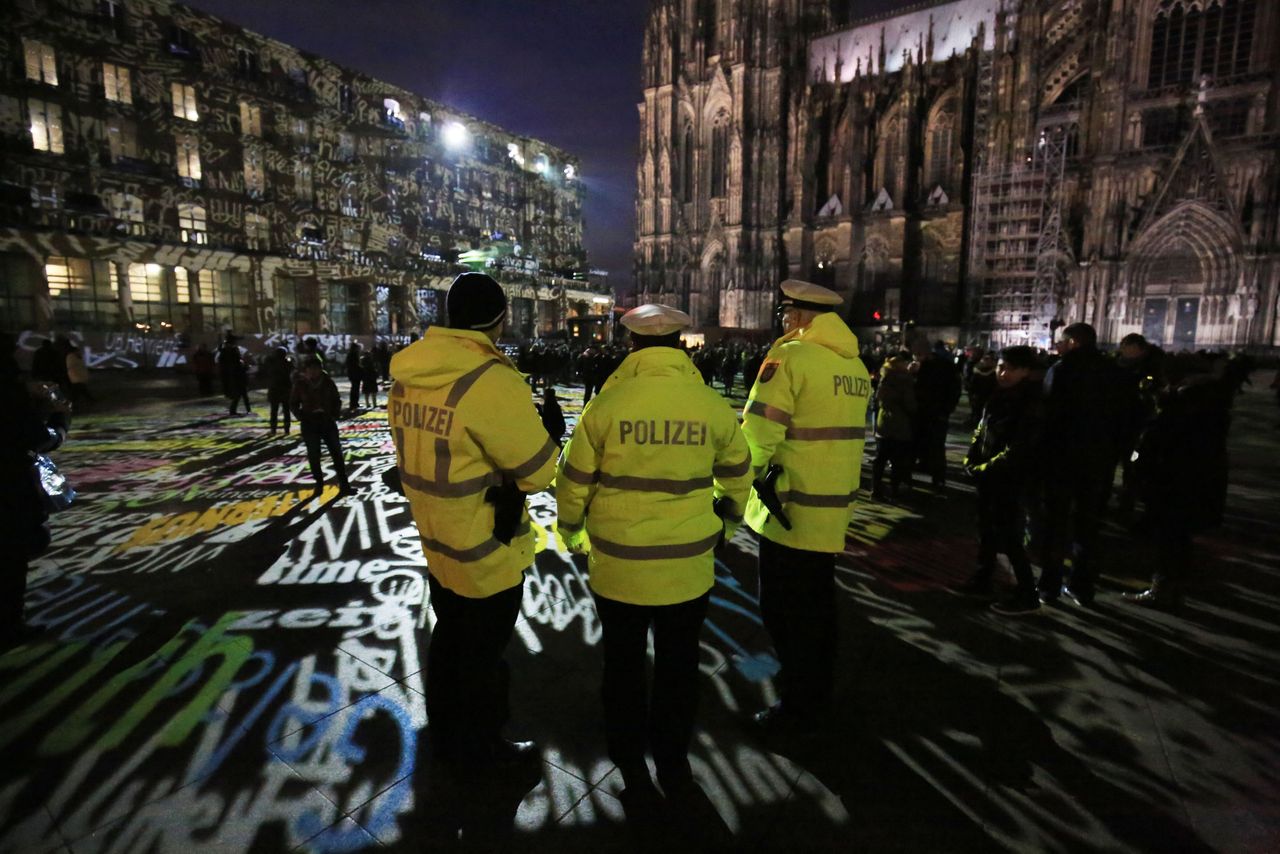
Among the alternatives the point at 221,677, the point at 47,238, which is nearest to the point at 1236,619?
the point at 221,677

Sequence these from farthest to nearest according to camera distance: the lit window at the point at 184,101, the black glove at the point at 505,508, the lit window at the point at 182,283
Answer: the lit window at the point at 184,101, the lit window at the point at 182,283, the black glove at the point at 505,508

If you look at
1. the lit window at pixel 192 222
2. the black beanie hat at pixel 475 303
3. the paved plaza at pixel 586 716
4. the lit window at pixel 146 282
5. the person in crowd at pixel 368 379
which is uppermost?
the lit window at pixel 192 222

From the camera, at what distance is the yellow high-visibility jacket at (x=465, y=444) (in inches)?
91.8

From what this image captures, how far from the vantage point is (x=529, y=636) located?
391cm

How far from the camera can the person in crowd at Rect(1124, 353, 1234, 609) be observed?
4.34 metres

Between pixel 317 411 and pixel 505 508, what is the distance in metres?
5.79

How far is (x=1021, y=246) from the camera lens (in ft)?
106

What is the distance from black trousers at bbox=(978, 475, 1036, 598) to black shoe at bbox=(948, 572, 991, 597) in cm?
3

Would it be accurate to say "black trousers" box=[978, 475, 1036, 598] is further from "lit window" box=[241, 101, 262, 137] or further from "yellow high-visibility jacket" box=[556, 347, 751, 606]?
"lit window" box=[241, 101, 262, 137]

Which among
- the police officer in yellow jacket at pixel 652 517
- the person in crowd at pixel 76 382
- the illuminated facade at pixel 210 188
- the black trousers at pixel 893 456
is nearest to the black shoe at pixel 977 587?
the black trousers at pixel 893 456

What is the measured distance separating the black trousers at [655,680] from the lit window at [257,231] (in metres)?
33.6

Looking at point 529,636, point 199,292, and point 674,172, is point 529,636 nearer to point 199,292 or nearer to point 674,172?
point 199,292

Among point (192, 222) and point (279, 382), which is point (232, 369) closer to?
point (279, 382)

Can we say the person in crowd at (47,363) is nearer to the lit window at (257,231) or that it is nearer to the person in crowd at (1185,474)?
the person in crowd at (1185,474)
